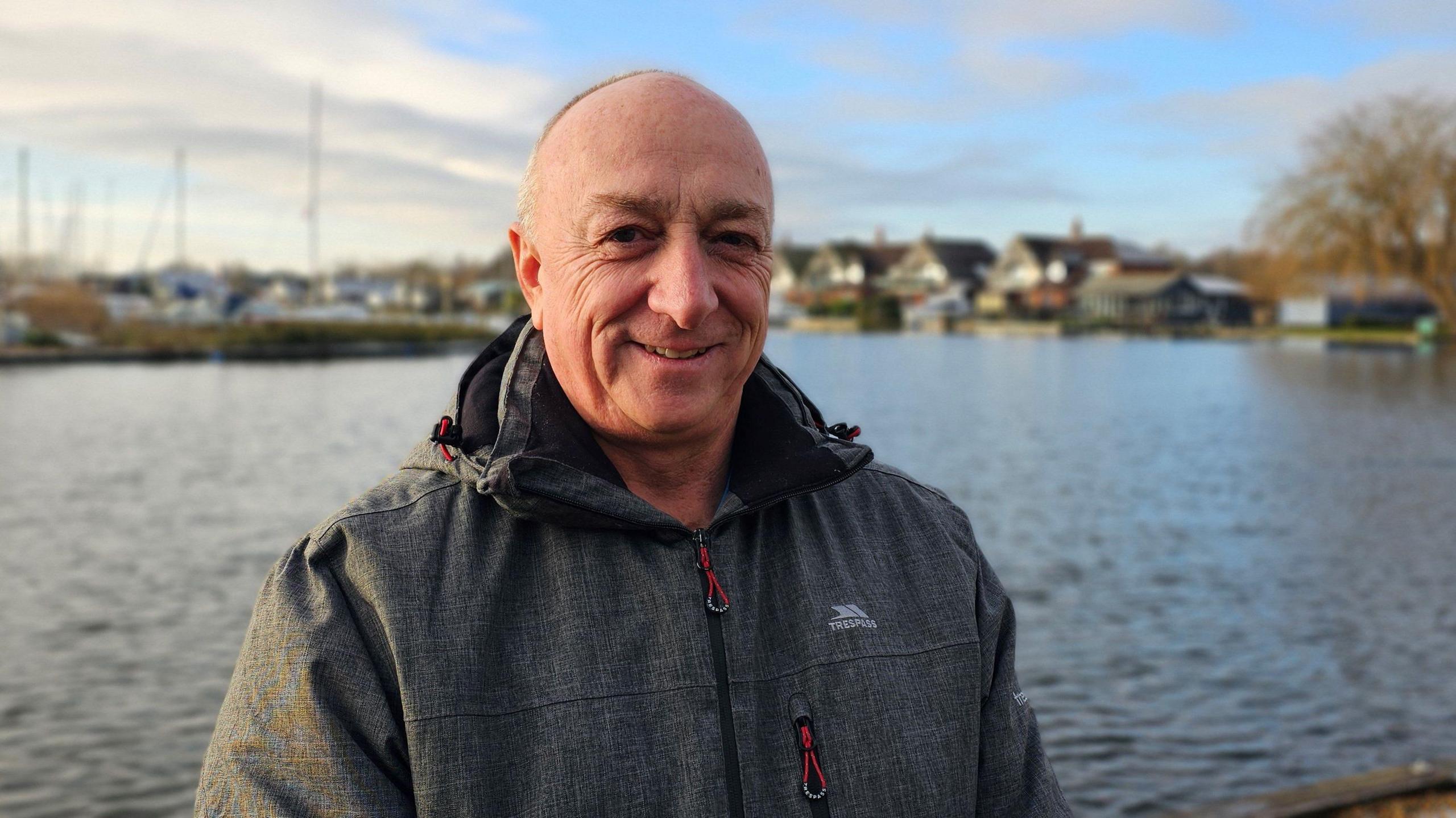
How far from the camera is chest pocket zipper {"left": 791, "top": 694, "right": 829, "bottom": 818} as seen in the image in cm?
181

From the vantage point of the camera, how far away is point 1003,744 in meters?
2.02

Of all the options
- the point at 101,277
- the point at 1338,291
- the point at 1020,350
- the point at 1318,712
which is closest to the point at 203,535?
the point at 1318,712

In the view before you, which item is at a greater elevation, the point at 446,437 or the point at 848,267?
the point at 848,267

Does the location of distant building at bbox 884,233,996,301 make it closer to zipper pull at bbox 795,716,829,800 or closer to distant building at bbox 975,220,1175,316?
distant building at bbox 975,220,1175,316

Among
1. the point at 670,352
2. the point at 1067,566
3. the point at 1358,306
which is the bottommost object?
the point at 1067,566

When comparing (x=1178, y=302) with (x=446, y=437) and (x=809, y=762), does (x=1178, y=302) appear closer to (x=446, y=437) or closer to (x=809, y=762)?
(x=809, y=762)

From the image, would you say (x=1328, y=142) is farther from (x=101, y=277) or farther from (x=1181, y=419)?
(x=101, y=277)

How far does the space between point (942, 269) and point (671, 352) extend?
112m

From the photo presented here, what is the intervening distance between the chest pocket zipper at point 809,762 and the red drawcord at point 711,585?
19 centimetres

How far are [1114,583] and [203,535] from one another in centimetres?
1112

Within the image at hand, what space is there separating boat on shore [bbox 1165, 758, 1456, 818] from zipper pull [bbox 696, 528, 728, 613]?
438 centimetres

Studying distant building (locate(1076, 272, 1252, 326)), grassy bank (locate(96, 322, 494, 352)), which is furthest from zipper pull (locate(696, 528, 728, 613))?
distant building (locate(1076, 272, 1252, 326))

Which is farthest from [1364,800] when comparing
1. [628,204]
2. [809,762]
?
[628,204]

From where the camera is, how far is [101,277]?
94.0 meters
